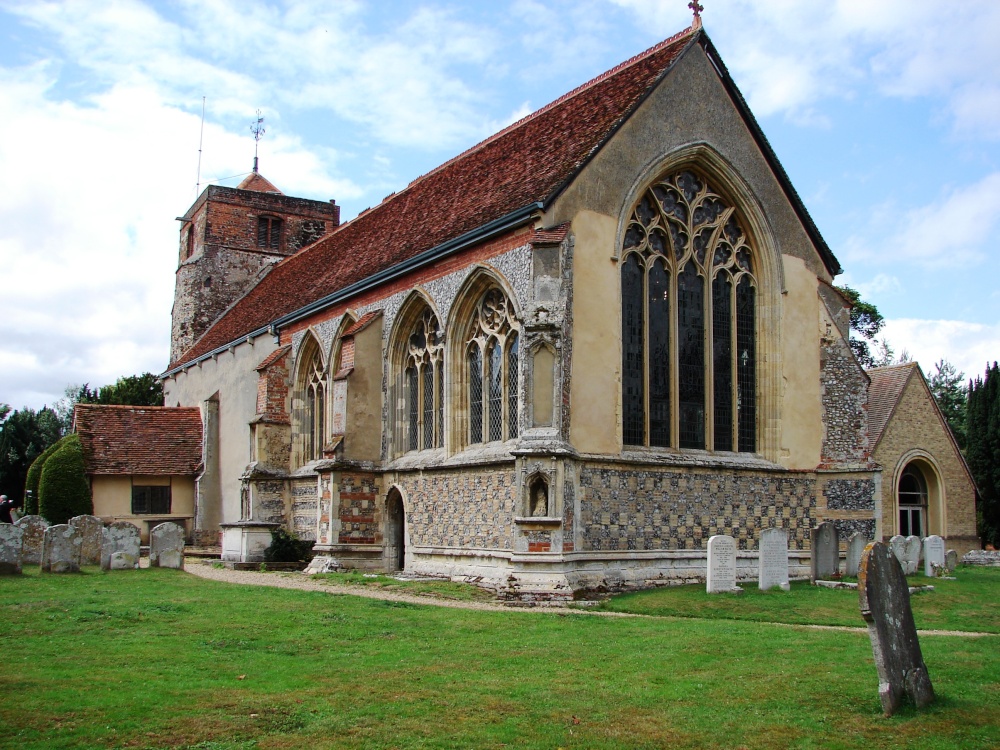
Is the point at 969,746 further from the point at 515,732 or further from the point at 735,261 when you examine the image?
the point at 735,261

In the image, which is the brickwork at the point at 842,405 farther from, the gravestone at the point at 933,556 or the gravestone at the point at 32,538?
the gravestone at the point at 32,538

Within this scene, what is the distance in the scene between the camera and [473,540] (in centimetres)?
1870

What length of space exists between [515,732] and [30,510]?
105ft

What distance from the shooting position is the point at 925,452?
29.9 metres

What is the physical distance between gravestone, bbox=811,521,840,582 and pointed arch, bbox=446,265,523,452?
5842 millimetres

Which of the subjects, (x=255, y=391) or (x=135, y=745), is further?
(x=255, y=391)

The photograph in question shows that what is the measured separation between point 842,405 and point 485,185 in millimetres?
8923

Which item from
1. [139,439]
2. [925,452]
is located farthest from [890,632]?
[139,439]

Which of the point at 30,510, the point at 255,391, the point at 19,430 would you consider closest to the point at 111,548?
the point at 255,391

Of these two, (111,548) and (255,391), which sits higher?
(255,391)

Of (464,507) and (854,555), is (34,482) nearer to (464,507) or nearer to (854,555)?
(464,507)

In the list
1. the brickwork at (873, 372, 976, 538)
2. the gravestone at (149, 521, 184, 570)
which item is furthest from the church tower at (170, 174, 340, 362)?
the brickwork at (873, 372, 976, 538)

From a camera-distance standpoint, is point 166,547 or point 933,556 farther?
point 166,547

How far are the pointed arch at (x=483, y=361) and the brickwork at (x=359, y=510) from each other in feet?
10.2
